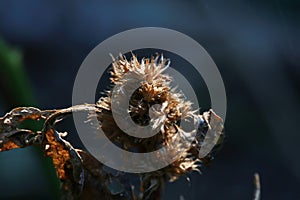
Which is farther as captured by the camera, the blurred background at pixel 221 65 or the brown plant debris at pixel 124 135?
the blurred background at pixel 221 65

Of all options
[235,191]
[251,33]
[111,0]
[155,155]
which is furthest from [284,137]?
[155,155]

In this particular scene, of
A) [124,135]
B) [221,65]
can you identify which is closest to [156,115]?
[124,135]

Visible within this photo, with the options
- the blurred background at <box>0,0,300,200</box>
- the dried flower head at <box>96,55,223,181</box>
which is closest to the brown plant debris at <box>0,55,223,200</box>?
the dried flower head at <box>96,55,223,181</box>

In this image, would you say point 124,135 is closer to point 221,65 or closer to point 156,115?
point 156,115

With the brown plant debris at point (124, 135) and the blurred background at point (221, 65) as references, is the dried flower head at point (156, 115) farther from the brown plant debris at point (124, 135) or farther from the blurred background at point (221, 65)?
the blurred background at point (221, 65)

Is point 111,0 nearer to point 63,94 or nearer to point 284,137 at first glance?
point 63,94

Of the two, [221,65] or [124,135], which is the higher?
[221,65]

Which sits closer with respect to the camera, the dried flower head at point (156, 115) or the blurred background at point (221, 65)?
the dried flower head at point (156, 115)

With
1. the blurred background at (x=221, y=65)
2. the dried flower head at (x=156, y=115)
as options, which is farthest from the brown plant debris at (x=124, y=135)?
the blurred background at (x=221, y=65)
